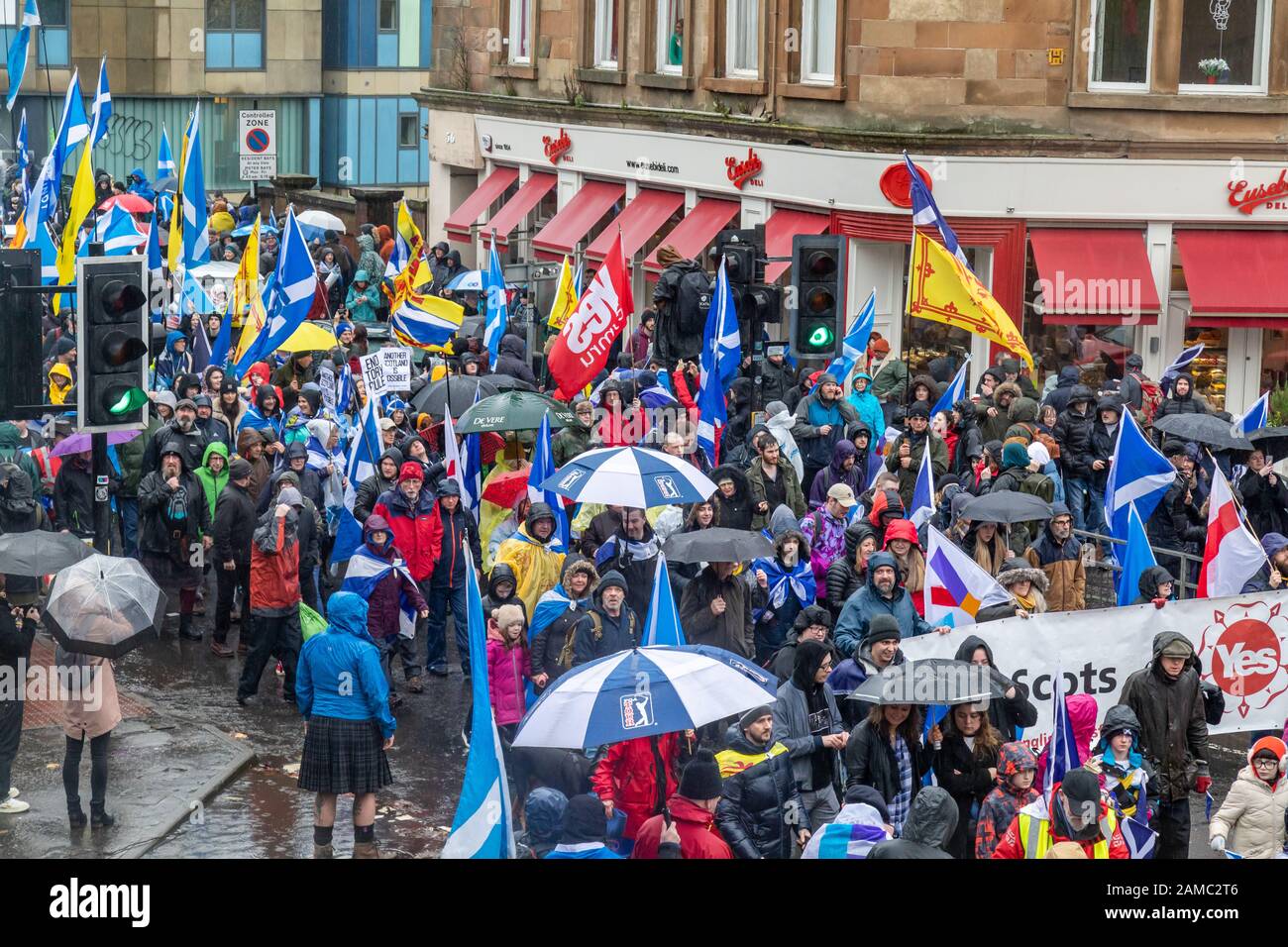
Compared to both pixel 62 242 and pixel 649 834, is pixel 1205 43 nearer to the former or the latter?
pixel 62 242

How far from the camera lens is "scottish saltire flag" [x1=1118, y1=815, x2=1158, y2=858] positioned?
10.3 metres

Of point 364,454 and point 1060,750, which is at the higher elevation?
point 364,454

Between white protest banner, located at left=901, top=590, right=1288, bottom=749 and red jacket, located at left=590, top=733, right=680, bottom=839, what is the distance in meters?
1.86

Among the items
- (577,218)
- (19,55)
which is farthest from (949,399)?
(19,55)

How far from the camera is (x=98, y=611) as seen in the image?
1229 cm

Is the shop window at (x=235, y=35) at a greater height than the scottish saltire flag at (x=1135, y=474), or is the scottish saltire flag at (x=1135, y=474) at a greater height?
the shop window at (x=235, y=35)

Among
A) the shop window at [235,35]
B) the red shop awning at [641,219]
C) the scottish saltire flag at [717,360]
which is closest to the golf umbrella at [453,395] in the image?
the scottish saltire flag at [717,360]

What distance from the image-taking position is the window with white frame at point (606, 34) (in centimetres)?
3559

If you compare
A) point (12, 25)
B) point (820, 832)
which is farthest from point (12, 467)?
point (12, 25)

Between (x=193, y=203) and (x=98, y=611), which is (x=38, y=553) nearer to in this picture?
(x=98, y=611)

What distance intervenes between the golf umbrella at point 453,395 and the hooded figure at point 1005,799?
31.7 ft

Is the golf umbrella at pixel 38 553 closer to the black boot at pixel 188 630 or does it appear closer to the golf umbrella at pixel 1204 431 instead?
the black boot at pixel 188 630

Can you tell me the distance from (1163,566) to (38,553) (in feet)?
29.3

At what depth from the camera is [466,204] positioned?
1614 inches
